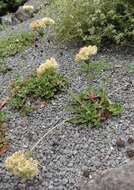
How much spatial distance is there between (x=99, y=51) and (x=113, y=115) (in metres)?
1.66

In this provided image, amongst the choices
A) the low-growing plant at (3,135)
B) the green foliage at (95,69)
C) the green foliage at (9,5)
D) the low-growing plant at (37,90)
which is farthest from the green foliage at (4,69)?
the green foliage at (9,5)

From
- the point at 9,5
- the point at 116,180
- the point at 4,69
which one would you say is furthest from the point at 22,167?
the point at 9,5

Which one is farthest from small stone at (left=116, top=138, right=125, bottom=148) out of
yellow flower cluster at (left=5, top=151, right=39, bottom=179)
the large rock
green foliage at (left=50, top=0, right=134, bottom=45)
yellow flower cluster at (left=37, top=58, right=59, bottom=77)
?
green foliage at (left=50, top=0, right=134, bottom=45)

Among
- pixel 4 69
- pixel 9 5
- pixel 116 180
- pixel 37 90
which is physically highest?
pixel 116 180

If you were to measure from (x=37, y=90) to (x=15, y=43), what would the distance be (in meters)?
2.17

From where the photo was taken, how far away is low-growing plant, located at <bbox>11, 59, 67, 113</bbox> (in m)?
5.32

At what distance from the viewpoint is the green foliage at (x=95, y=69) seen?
18.5 ft

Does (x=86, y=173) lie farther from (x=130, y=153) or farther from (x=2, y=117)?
(x=2, y=117)

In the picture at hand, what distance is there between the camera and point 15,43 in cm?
738

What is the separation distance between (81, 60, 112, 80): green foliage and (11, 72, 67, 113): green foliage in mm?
308

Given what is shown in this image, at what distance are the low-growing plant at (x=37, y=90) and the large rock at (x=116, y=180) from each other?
1589 millimetres

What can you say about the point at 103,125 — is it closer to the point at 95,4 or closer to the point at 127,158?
the point at 127,158

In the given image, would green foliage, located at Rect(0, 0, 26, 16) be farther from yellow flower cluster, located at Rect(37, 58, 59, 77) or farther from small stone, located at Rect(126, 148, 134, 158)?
small stone, located at Rect(126, 148, 134, 158)

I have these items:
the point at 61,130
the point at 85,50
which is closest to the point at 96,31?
the point at 85,50
